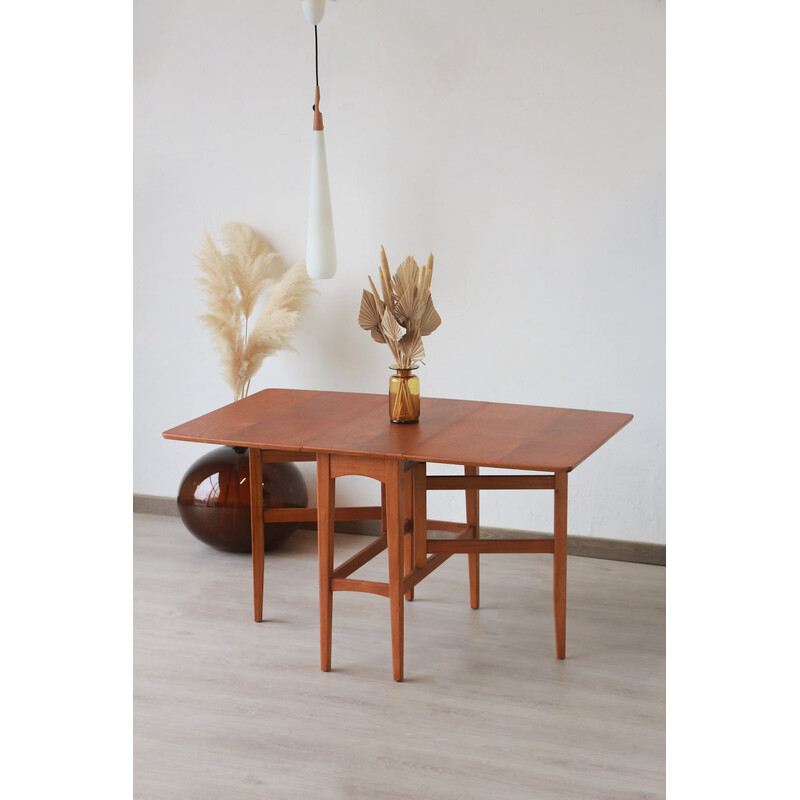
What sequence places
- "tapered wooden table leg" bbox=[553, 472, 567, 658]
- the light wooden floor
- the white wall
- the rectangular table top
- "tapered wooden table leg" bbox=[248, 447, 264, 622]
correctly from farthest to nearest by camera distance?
the white wall → "tapered wooden table leg" bbox=[248, 447, 264, 622] → "tapered wooden table leg" bbox=[553, 472, 567, 658] → the rectangular table top → the light wooden floor

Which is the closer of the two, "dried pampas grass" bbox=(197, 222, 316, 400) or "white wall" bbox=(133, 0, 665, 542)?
"white wall" bbox=(133, 0, 665, 542)

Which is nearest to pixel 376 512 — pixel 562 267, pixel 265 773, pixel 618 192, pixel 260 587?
pixel 260 587

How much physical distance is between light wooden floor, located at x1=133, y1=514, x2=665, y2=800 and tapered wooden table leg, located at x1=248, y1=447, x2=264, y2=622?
0.30 ft

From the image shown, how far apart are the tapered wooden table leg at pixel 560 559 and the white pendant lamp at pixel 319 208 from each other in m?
1.41

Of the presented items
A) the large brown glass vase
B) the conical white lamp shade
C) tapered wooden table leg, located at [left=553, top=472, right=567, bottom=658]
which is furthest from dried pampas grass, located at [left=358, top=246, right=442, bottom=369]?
the large brown glass vase

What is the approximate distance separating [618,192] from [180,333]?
6.84 ft

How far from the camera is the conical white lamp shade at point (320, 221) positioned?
3648 mm

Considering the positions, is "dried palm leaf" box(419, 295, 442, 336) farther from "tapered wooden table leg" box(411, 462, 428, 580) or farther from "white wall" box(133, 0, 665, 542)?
"white wall" box(133, 0, 665, 542)

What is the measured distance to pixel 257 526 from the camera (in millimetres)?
3178

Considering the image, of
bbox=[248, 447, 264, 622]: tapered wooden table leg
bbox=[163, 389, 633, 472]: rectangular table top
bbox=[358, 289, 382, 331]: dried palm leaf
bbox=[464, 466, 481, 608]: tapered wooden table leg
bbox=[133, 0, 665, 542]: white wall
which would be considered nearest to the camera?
bbox=[163, 389, 633, 472]: rectangular table top

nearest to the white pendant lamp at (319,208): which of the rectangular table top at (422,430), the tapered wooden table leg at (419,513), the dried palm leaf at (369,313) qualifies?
the rectangular table top at (422,430)

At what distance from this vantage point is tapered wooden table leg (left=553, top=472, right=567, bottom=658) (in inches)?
110

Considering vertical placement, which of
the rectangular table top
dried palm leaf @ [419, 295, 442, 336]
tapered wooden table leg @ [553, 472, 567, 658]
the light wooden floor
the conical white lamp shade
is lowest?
the light wooden floor

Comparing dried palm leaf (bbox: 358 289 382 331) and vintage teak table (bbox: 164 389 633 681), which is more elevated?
dried palm leaf (bbox: 358 289 382 331)
